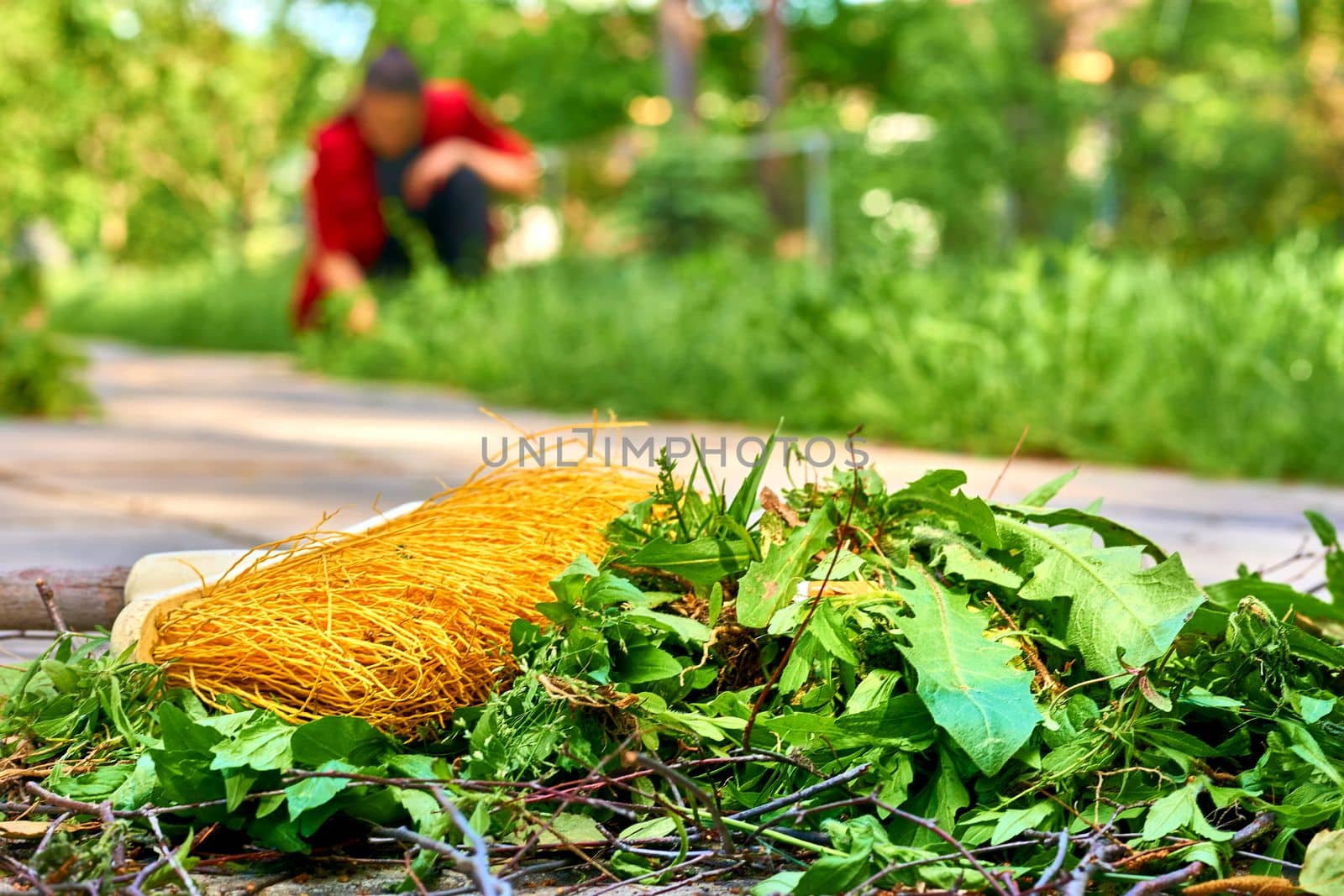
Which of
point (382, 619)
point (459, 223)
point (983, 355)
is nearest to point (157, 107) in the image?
point (459, 223)

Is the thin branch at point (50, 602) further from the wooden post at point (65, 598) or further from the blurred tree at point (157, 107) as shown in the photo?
the blurred tree at point (157, 107)

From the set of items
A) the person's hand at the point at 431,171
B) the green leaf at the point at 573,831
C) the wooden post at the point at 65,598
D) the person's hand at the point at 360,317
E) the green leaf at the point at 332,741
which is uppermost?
the person's hand at the point at 431,171

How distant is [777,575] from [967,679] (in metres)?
0.25

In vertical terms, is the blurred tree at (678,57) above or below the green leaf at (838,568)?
above

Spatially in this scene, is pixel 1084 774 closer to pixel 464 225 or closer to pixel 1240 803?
pixel 1240 803

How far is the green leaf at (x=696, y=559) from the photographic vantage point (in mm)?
1671

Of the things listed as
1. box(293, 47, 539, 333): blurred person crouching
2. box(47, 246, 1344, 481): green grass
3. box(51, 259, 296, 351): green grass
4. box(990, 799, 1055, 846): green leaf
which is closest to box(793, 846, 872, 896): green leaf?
box(990, 799, 1055, 846): green leaf

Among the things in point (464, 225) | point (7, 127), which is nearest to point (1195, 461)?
point (464, 225)

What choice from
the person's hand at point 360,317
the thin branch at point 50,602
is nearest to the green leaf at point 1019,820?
the thin branch at point 50,602

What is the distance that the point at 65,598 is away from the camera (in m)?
1.95

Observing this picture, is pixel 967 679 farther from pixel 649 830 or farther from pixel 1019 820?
pixel 649 830

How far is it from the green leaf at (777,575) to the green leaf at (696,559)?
3cm

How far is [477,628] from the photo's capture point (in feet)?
5.58

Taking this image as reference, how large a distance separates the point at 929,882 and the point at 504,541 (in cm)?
Answer: 83
